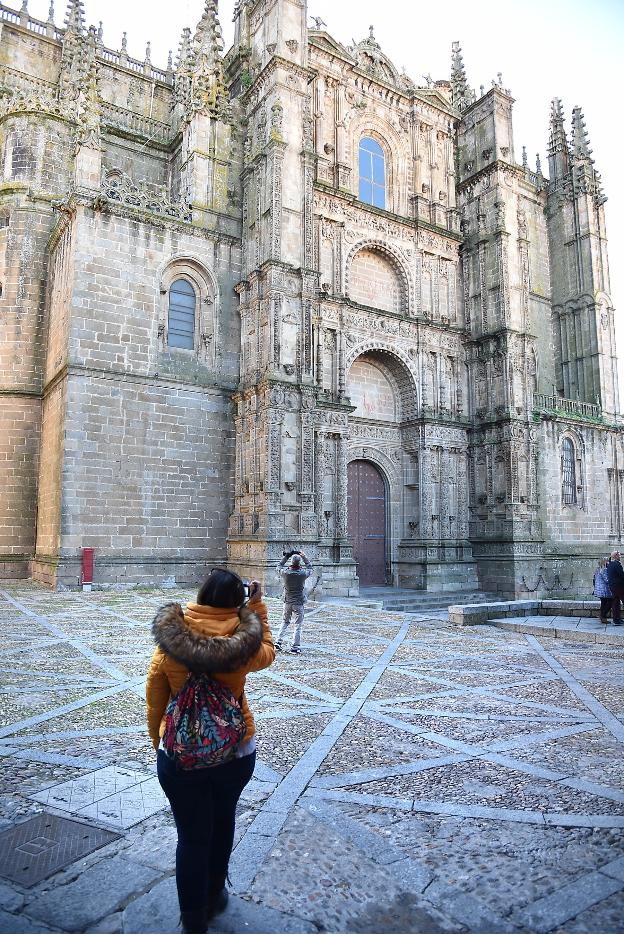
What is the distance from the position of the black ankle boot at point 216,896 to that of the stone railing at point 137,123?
27417mm

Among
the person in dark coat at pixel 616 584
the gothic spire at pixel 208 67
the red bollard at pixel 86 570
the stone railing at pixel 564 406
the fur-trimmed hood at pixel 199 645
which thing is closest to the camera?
the fur-trimmed hood at pixel 199 645

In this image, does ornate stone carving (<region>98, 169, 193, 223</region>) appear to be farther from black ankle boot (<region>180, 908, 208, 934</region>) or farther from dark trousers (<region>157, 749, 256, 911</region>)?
black ankle boot (<region>180, 908, 208, 934</region>)

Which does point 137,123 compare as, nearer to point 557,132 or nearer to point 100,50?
point 100,50

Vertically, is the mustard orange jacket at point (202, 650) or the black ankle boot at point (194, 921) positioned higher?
the mustard orange jacket at point (202, 650)

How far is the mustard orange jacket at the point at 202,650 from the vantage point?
9.21 feet

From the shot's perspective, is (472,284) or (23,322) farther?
(472,284)

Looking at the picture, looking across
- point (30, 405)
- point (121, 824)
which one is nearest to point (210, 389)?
point (30, 405)

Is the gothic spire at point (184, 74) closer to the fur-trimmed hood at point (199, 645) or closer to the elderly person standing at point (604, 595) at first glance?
the elderly person standing at point (604, 595)

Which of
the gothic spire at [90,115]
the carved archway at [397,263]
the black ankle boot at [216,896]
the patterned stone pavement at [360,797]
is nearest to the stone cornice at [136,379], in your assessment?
the carved archway at [397,263]

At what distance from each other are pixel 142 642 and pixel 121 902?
7.51 m

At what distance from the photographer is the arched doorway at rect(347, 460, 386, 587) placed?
22984 mm

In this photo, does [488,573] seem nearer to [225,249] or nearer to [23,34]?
[225,249]

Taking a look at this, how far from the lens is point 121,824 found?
408 centimetres

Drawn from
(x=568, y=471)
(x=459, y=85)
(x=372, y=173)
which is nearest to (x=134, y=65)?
(x=372, y=173)
